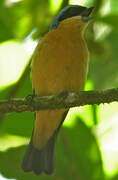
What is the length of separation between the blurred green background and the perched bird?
0.24 m

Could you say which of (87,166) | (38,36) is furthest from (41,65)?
(87,166)

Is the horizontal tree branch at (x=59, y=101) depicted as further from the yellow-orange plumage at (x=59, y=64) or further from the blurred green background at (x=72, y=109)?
the yellow-orange plumage at (x=59, y=64)

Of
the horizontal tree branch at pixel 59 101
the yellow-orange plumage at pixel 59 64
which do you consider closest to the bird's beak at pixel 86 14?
the yellow-orange plumage at pixel 59 64

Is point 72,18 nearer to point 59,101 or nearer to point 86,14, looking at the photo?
point 86,14

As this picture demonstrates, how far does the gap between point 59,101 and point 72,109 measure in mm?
655

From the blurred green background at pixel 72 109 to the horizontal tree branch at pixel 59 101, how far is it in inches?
8.6

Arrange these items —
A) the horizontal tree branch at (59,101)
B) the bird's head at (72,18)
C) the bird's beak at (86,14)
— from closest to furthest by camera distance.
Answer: the horizontal tree branch at (59,101) → the bird's beak at (86,14) → the bird's head at (72,18)

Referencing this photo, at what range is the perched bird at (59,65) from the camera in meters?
4.82

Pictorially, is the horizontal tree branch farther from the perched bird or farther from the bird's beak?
the bird's beak

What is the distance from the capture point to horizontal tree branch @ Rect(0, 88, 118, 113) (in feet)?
11.3

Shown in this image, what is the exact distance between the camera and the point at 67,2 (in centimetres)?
435

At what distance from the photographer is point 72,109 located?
4266mm

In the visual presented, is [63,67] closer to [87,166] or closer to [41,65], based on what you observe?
[41,65]

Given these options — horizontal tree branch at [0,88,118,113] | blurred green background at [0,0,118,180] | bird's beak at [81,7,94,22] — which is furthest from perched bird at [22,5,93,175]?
horizontal tree branch at [0,88,118,113]
